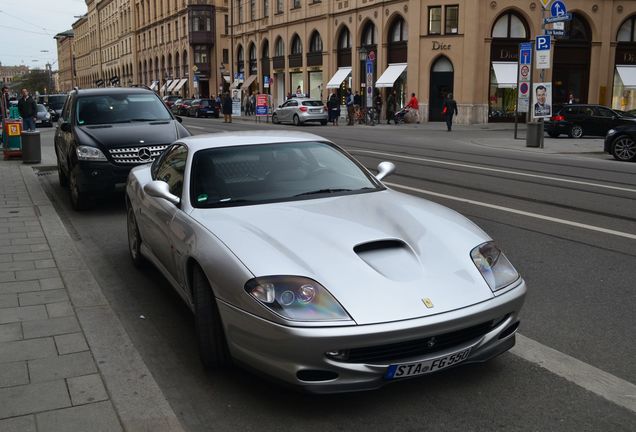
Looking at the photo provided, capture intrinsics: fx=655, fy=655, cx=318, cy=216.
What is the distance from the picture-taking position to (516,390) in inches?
146

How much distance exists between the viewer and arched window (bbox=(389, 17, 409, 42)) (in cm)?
4097

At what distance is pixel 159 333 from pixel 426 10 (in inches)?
1461

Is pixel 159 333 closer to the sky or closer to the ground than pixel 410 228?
closer to the ground

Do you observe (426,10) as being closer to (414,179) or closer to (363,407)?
(414,179)

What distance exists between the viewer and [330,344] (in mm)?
3232

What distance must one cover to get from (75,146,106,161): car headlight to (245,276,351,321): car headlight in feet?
22.0

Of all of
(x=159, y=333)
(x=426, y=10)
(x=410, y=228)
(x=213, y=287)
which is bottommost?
(x=159, y=333)

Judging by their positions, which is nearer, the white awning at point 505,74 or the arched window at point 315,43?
the white awning at point 505,74

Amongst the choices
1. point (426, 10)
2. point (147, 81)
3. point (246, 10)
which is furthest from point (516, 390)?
point (147, 81)

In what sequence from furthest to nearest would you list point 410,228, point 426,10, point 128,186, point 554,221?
point 426,10 → point 554,221 → point 128,186 → point 410,228

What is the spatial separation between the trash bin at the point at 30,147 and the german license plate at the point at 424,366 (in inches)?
584

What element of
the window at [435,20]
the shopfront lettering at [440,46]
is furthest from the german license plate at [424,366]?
the window at [435,20]

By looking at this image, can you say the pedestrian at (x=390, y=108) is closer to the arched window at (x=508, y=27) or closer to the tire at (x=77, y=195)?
the arched window at (x=508, y=27)

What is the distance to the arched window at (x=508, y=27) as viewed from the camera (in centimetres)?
3822
